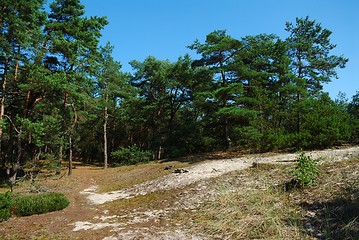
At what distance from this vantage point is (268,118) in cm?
1892

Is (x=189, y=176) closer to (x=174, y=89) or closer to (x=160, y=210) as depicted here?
(x=160, y=210)

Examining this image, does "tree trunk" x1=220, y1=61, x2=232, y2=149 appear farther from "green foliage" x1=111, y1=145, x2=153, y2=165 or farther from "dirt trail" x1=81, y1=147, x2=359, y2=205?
"green foliage" x1=111, y1=145, x2=153, y2=165

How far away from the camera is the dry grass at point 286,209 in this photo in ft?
17.1

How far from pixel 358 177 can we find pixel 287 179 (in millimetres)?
2068

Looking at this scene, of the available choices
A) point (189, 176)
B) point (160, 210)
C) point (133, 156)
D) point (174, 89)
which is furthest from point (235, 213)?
point (174, 89)

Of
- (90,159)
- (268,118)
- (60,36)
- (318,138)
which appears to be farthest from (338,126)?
(90,159)

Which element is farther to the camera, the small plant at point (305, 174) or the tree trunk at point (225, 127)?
the tree trunk at point (225, 127)

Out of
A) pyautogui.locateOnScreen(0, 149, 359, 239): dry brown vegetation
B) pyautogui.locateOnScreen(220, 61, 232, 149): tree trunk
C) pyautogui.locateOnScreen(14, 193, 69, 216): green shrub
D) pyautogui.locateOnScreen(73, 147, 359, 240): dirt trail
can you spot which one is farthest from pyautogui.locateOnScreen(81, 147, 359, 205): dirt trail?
pyautogui.locateOnScreen(220, 61, 232, 149): tree trunk

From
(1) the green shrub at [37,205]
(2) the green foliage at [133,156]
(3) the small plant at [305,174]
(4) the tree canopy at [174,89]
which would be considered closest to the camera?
(3) the small plant at [305,174]

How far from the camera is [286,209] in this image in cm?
634

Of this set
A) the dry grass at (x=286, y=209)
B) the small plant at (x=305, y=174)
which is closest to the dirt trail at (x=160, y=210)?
the dry grass at (x=286, y=209)

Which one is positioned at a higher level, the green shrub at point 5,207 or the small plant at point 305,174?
the small plant at point 305,174

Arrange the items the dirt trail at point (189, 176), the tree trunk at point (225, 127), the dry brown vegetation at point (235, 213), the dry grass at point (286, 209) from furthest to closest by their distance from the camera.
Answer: the tree trunk at point (225, 127)
the dirt trail at point (189, 176)
the dry brown vegetation at point (235, 213)
the dry grass at point (286, 209)

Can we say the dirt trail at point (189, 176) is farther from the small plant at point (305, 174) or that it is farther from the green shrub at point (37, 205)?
the small plant at point (305, 174)
